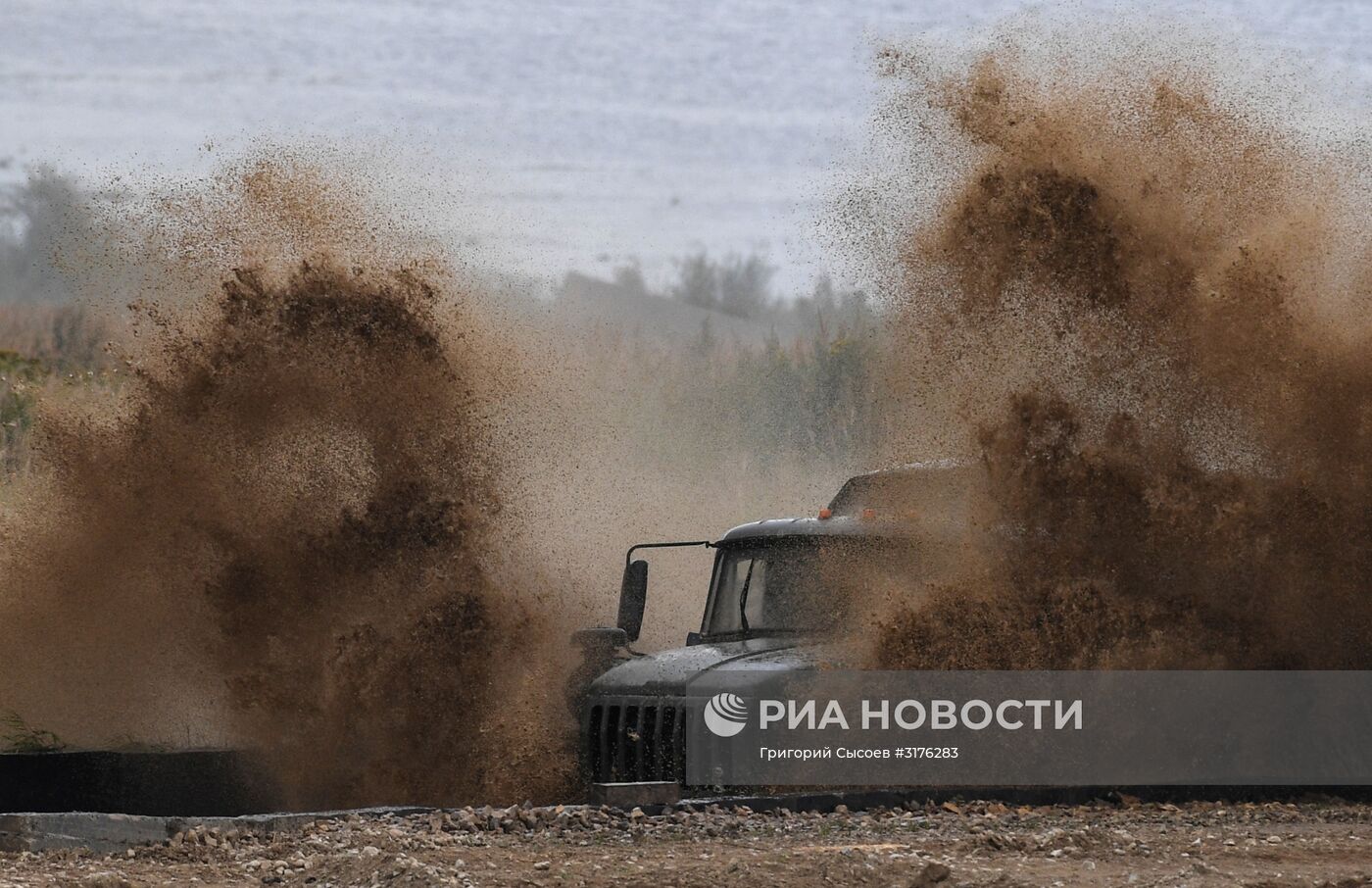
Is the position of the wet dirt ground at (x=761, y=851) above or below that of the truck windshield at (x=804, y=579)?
below

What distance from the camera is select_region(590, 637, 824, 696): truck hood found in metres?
8.94

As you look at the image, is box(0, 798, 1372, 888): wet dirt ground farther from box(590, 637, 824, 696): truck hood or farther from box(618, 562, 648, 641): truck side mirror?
box(618, 562, 648, 641): truck side mirror

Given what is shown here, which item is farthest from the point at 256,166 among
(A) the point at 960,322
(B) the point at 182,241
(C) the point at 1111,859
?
(C) the point at 1111,859

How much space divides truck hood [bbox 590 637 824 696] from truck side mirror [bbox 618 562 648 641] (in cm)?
62

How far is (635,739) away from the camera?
358 inches

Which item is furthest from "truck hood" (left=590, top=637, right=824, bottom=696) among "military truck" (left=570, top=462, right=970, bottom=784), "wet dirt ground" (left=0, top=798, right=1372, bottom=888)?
"wet dirt ground" (left=0, top=798, right=1372, bottom=888)

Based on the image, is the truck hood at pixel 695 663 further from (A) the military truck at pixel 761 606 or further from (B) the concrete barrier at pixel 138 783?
(B) the concrete barrier at pixel 138 783

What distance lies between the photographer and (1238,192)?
10758 mm

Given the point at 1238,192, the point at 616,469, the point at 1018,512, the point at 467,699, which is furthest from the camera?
the point at 616,469

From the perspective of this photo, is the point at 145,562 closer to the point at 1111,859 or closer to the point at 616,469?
the point at 1111,859

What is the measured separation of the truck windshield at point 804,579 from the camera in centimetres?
959

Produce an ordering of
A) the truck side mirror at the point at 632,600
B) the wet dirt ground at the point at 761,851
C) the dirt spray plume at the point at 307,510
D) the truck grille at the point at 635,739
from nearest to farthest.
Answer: the wet dirt ground at the point at 761,851, the truck grille at the point at 635,739, the truck side mirror at the point at 632,600, the dirt spray plume at the point at 307,510

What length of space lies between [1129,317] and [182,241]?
675 centimetres

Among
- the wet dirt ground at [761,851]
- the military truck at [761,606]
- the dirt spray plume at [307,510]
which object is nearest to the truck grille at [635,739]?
the military truck at [761,606]
